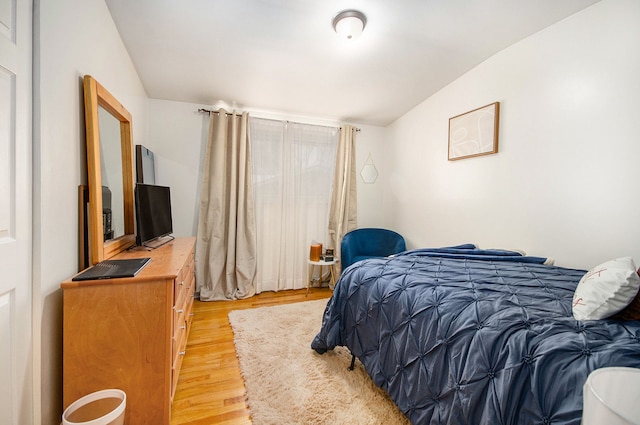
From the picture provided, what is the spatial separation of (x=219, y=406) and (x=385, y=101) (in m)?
3.30

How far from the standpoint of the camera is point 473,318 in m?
1.12

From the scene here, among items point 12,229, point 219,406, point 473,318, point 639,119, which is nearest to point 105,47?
point 12,229

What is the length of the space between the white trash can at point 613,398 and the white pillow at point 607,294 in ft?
2.55

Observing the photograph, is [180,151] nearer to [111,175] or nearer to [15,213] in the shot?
[111,175]

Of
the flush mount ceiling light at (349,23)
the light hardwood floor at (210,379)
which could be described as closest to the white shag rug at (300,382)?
the light hardwood floor at (210,379)

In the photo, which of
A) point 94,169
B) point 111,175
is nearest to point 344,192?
point 111,175

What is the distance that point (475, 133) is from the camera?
2.62m

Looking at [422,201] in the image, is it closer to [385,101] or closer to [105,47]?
[385,101]

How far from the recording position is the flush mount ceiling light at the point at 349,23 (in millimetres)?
1847

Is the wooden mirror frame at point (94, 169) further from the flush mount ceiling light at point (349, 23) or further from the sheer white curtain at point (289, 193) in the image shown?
the sheer white curtain at point (289, 193)

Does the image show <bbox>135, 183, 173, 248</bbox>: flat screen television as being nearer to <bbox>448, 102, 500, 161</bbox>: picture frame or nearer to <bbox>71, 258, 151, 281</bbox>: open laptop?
<bbox>71, 258, 151, 281</bbox>: open laptop

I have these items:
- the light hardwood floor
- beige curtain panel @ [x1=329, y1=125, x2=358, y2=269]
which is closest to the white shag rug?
the light hardwood floor

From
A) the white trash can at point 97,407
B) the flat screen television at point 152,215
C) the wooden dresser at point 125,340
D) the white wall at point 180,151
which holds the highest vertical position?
the white wall at point 180,151

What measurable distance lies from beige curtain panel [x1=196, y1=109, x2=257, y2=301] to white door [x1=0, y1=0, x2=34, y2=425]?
2.04m
